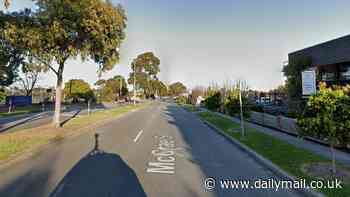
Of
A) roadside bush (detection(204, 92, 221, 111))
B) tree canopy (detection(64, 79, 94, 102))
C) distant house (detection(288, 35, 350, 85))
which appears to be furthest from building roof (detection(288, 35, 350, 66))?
tree canopy (detection(64, 79, 94, 102))

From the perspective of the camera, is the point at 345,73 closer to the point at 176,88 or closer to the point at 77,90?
the point at 77,90

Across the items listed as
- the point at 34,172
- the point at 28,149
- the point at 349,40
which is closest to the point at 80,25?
the point at 28,149

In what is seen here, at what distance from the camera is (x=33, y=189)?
5.82 m

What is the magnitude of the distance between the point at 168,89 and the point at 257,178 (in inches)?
5132

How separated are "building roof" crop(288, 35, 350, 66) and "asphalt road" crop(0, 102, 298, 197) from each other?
23.0 m

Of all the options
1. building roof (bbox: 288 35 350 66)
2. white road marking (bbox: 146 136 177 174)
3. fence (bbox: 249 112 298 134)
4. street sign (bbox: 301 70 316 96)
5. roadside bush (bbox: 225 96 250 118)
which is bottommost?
white road marking (bbox: 146 136 177 174)

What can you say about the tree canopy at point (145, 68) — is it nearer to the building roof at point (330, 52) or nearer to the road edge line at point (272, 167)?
the building roof at point (330, 52)

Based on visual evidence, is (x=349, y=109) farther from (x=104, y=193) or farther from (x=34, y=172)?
(x=34, y=172)

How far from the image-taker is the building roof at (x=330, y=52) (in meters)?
28.5

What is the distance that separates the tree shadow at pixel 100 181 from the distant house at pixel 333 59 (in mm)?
25194

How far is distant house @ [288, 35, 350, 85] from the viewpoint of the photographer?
28.8m

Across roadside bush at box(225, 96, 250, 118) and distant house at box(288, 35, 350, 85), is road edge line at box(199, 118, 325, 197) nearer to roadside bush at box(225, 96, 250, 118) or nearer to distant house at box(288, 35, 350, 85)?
roadside bush at box(225, 96, 250, 118)

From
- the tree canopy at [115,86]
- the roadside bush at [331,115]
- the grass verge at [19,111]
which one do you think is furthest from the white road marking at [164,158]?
the tree canopy at [115,86]

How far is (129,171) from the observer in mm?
7355
